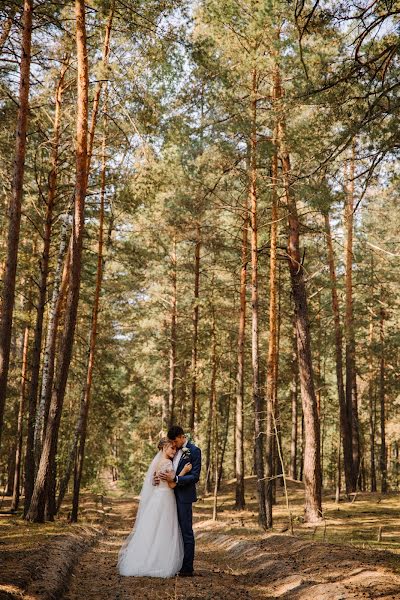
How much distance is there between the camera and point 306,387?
47.2 feet

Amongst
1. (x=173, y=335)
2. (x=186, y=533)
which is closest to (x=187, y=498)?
(x=186, y=533)

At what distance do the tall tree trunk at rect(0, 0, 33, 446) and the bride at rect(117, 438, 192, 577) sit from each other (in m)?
3.11

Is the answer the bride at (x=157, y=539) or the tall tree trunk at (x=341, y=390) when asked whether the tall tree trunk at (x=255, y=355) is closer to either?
the bride at (x=157, y=539)

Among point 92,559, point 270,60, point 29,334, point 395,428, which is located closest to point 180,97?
point 270,60

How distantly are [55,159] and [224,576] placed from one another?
11.6 m

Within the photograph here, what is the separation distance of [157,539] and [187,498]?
666mm

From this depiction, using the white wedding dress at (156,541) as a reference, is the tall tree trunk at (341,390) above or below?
above

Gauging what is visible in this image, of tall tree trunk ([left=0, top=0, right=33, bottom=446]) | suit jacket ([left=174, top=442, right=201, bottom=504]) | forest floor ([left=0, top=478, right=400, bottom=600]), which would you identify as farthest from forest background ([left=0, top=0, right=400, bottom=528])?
suit jacket ([left=174, top=442, right=201, bottom=504])

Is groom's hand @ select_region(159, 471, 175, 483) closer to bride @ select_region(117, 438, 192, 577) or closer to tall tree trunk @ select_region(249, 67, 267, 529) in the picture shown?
bride @ select_region(117, 438, 192, 577)

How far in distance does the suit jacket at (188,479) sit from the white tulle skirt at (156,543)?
142 mm

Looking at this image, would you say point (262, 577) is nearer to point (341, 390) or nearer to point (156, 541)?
point (156, 541)

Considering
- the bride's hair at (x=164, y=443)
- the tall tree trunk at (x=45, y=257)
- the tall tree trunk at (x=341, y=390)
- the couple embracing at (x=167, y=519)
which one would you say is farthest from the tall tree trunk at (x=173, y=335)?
the couple embracing at (x=167, y=519)

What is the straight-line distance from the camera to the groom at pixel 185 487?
7164 millimetres

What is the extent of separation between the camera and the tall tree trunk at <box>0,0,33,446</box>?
8844mm
